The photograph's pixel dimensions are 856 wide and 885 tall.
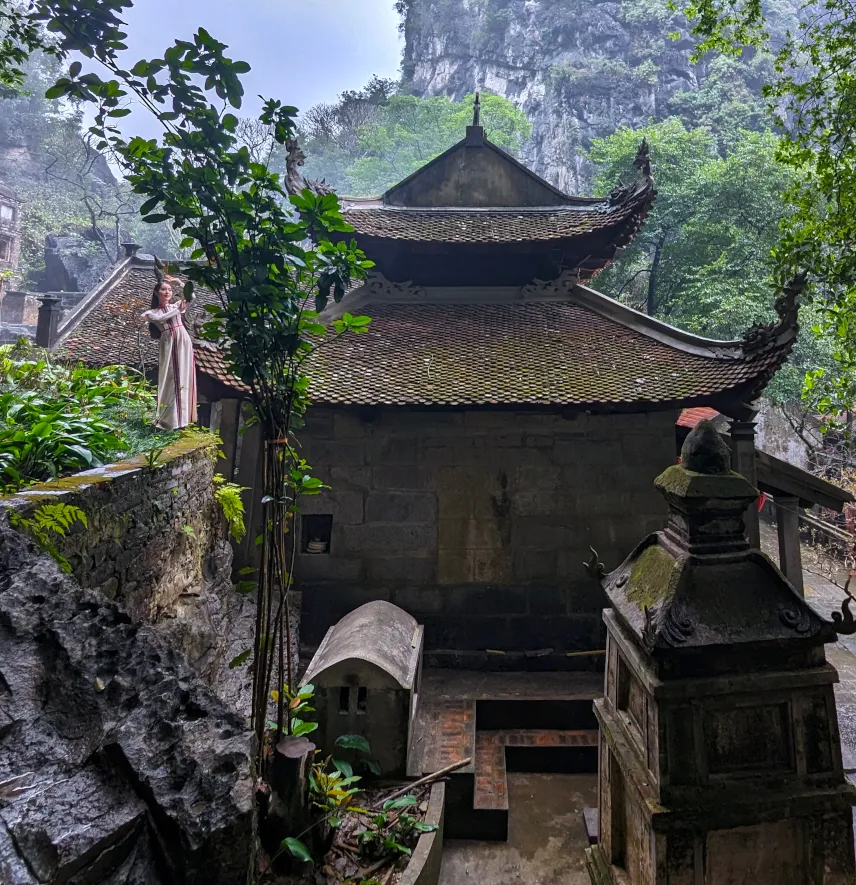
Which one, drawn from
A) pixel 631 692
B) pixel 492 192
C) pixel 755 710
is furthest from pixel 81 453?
pixel 492 192

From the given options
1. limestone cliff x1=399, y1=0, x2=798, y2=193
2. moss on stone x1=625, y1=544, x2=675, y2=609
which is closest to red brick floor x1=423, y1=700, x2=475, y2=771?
moss on stone x1=625, y1=544, x2=675, y2=609

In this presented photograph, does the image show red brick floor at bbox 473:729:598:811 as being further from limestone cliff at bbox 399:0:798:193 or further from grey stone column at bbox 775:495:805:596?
limestone cliff at bbox 399:0:798:193

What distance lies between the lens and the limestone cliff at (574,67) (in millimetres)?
30219

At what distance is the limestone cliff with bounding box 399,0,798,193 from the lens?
30219 millimetres

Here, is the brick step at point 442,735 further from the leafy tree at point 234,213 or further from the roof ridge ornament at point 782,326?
the roof ridge ornament at point 782,326

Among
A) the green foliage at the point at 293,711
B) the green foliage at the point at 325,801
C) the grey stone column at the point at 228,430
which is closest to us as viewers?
the green foliage at the point at 325,801

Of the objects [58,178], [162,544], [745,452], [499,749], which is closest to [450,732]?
[499,749]

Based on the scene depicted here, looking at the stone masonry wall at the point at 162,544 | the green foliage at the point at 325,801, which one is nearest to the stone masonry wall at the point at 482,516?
the stone masonry wall at the point at 162,544

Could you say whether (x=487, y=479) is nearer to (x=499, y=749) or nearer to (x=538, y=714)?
(x=538, y=714)

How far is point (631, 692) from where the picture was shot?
3.04m

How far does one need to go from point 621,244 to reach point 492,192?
251 centimetres

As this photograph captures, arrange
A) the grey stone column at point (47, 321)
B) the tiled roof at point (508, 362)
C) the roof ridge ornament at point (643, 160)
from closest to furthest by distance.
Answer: the tiled roof at point (508, 362) < the roof ridge ornament at point (643, 160) < the grey stone column at point (47, 321)

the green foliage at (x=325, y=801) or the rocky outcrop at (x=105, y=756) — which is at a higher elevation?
the rocky outcrop at (x=105, y=756)

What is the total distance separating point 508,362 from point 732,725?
6.08 meters
